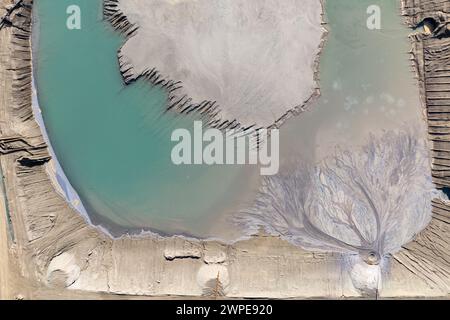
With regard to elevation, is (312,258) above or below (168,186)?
below

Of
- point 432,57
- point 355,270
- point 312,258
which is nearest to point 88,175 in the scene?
point 312,258

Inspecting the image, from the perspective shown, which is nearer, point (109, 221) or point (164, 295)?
point (164, 295)

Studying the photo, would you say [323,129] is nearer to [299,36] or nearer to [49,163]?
[299,36]

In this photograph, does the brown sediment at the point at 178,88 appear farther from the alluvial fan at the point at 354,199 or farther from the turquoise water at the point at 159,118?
the alluvial fan at the point at 354,199

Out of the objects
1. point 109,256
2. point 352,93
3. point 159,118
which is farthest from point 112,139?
point 352,93

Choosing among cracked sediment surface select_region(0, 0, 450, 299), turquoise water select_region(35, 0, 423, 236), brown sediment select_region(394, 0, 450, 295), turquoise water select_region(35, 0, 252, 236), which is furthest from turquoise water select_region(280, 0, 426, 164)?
cracked sediment surface select_region(0, 0, 450, 299)

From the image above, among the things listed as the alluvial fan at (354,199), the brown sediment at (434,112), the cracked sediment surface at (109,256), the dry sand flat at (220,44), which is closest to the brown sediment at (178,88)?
the dry sand flat at (220,44)

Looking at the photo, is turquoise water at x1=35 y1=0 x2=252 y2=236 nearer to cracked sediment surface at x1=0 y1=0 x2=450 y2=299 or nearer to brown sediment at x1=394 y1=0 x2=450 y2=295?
cracked sediment surface at x1=0 y1=0 x2=450 y2=299
